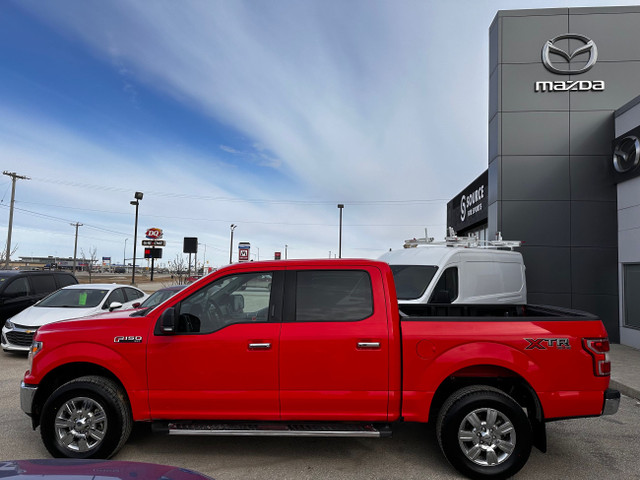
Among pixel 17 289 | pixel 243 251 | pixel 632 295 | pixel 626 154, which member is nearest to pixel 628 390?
pixel 632 295

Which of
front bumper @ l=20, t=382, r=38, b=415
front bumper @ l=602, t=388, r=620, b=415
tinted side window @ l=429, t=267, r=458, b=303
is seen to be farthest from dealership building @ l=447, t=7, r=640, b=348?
front bumper @ l=20, t=382, r=38, b=415

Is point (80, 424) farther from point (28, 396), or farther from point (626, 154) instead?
point (626, 154)

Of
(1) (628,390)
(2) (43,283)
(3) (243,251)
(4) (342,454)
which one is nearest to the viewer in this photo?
(4) (342,454)

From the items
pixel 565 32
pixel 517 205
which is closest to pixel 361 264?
pixel 517 205

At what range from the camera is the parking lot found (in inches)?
147

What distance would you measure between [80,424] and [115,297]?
694 cm

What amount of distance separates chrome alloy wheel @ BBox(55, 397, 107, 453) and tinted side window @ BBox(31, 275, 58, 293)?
29.5ft

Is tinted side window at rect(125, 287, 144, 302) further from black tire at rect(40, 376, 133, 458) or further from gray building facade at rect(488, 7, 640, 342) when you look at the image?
gray building facade at rect(488, 7, 640, 342)

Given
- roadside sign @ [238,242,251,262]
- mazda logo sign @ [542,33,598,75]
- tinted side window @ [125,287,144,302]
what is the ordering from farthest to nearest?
roadside sign @ [238,242,251,262] < mazda logo sign @ [542,33,598,75] < tinted side window @ [125,287,144,302]

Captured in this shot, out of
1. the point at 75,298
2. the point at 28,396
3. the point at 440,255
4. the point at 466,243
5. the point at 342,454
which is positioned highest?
the point at 466,243

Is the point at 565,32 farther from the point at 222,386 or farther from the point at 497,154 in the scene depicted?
the point at 222,386

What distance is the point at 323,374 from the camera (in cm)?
369

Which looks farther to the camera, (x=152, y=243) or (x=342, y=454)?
(x=152, y=243)

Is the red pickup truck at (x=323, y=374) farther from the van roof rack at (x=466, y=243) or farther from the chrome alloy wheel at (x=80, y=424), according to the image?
the van roof rack at (x=466, y=243)
